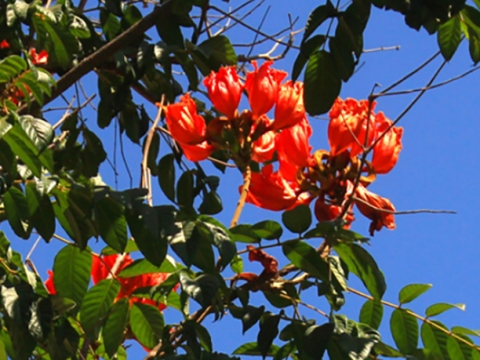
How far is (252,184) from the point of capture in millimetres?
1888

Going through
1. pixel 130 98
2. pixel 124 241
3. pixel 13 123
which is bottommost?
pixel 124 241

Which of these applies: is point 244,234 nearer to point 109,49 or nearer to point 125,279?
point 125,279

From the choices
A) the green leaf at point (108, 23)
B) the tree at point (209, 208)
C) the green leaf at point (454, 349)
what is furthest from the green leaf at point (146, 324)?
the green leaf at point (108, 23)

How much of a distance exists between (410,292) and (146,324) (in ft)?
1.85

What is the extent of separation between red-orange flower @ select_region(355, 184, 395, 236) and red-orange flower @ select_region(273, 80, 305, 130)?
21cm

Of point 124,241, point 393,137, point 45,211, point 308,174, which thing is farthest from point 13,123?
point 393,137

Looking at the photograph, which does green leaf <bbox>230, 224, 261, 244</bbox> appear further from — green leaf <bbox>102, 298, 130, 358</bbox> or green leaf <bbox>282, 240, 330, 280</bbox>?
green leaf <bbox>102, 298, 130, 358</bbox>

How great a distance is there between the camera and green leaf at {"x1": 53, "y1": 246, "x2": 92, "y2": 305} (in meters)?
1.78

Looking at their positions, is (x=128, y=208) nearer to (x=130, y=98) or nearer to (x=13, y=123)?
(x=13, y=123)

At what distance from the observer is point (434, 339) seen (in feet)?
6.25

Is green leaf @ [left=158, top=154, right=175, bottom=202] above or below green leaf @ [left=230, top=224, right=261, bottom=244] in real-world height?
above

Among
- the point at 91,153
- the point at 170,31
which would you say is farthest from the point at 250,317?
the point at 91,153

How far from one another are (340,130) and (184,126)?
346mm

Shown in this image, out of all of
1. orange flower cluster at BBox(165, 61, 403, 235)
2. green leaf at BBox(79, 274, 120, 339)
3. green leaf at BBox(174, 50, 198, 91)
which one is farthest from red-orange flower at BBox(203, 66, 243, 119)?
green leaf at BBox(79, 274, 120, 339)
